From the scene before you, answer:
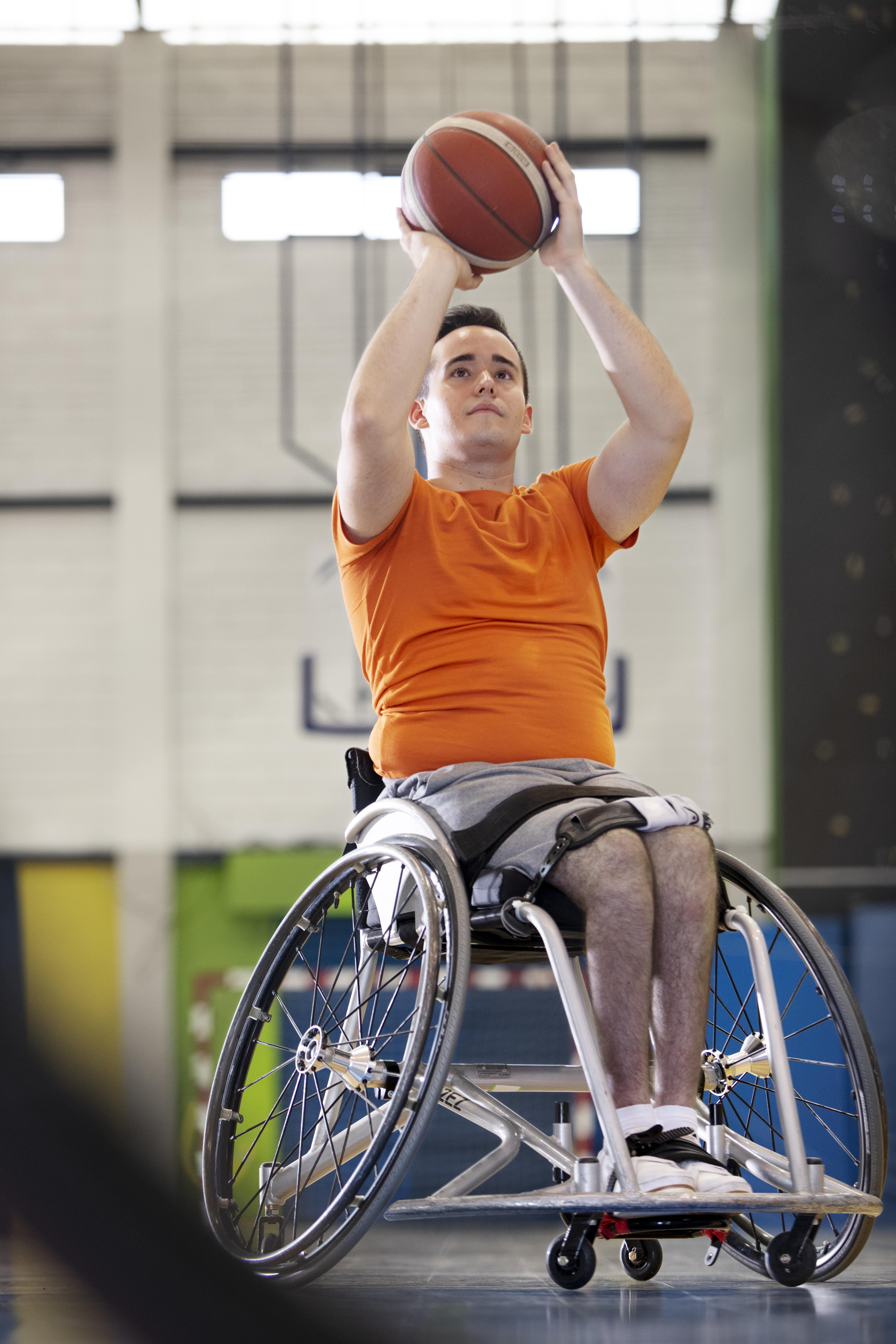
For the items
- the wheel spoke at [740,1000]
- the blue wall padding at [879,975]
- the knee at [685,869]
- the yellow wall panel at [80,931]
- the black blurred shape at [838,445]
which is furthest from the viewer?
the yellow wall panel at [80,931]

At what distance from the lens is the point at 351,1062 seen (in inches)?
63.8

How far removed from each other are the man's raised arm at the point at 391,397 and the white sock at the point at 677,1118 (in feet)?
2.90

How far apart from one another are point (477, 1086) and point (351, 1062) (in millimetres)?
309

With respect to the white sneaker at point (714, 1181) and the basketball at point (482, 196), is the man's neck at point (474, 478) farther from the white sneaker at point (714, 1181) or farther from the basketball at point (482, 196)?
the white sneaker at point (714, 1181)

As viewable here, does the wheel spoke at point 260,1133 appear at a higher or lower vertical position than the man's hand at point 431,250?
lower

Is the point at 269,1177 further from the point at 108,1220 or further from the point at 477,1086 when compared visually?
the point at 108,1220

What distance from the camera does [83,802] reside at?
244 inches

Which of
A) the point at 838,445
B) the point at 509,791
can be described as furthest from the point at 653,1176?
the point at 838,445

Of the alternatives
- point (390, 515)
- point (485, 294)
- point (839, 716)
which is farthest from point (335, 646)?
point (390, 515)

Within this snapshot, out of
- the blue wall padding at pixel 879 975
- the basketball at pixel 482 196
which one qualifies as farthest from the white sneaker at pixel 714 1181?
the blue wall padding at pixel 879 975

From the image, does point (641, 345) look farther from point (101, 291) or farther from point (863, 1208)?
point (101, 291)

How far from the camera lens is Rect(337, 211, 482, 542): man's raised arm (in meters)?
1.64

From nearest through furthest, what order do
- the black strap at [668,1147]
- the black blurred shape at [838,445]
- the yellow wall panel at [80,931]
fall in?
the black strap at [668,1147] < the black blurred shape at [838,445] < the yellow wall panel at [80,931]

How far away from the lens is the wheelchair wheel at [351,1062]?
1.39 metres
